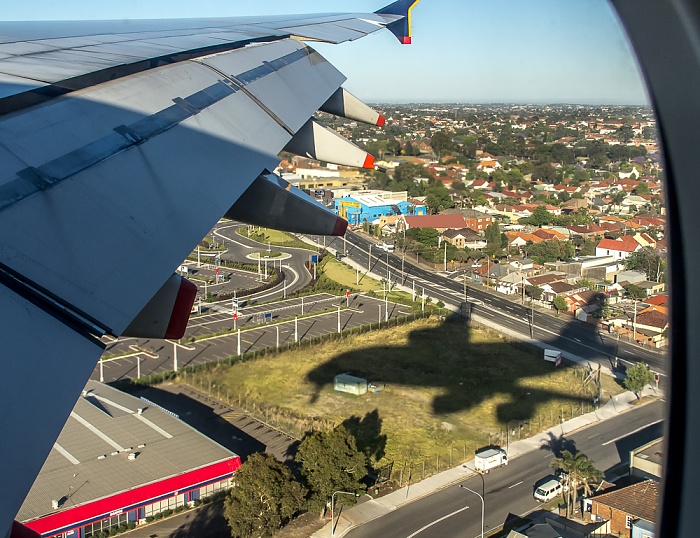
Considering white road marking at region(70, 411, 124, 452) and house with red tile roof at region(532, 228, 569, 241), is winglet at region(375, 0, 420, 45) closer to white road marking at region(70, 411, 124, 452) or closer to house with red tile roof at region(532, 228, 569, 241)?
white road marking at region(70, 411, 124, 452)

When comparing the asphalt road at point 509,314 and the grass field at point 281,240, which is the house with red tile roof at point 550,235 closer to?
the asphalt road at point 509,314

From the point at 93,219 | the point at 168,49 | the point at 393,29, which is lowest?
the point at 93,219

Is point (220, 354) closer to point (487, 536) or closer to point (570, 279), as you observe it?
point (487, 536)

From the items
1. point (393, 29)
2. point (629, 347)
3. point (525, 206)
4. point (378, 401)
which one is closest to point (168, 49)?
point (393, 29)

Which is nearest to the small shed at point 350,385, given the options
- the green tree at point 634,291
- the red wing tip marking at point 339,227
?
the green tree at point 634,291

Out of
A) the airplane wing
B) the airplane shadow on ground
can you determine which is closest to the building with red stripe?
the airplane shadow on ground

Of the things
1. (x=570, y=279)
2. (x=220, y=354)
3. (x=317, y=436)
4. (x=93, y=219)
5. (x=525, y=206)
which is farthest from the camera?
(x=525, y=206)

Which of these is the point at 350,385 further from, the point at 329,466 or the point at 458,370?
the point at 329,466
